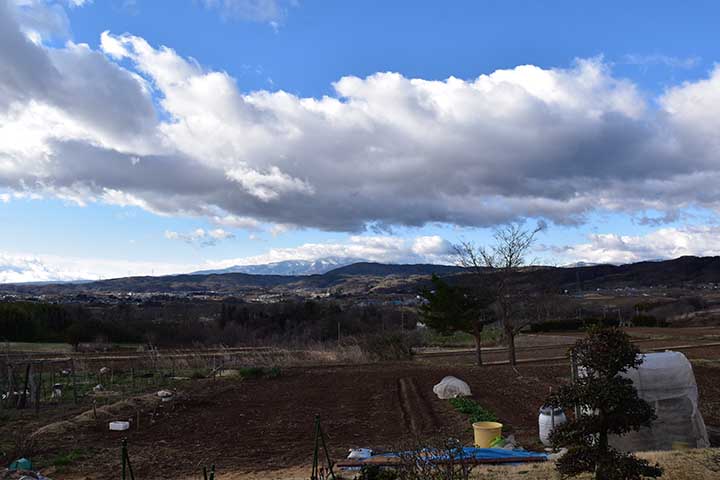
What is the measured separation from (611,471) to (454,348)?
3595 centimetres

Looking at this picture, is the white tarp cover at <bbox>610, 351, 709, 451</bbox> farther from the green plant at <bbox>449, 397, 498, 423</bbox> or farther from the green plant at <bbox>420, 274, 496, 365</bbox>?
the green plant at <bbox>420, 274, 496, 365</bbox>

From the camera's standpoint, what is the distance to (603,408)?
6137mm

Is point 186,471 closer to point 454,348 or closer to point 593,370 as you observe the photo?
point 593,370

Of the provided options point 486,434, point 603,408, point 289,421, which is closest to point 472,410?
point 486,434

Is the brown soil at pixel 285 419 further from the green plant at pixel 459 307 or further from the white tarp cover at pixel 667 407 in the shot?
the green plant at pixel 459 307

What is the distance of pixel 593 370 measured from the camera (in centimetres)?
638

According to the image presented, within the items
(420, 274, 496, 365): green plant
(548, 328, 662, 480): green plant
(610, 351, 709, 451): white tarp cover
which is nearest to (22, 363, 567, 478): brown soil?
(548, 328, 662, 480): green plant

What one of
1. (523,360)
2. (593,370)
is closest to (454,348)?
(523,360)

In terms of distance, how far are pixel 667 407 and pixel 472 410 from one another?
17.4 ft

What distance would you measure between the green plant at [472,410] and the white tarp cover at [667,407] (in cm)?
392

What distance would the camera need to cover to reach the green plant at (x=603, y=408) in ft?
19.7

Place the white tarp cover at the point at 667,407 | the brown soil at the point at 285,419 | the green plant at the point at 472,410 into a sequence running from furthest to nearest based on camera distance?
the green plant at the point at 472,410, the brown soil at the point at 285,419, the white tarp cover at the point at 667,407

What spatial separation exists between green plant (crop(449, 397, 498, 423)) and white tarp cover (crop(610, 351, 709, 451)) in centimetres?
392

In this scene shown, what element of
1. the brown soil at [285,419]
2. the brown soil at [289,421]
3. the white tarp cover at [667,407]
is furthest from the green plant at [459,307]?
the white tarp cover at [667,407]
